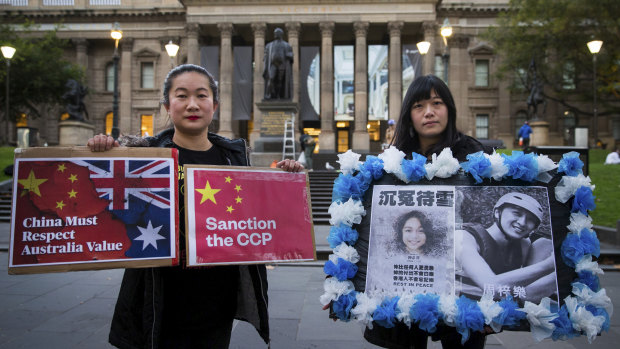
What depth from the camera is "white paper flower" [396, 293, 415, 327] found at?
207cm

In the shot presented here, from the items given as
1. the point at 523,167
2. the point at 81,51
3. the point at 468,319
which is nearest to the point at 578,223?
the point at 523,167

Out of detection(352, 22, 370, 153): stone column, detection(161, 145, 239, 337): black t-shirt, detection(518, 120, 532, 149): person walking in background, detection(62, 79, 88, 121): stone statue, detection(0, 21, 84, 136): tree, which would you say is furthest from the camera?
detection(352, 22, 370, 153): stone column

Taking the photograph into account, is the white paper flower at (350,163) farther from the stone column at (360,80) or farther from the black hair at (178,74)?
the stone column at (360,80)

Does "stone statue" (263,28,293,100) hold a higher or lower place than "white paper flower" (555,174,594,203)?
higher

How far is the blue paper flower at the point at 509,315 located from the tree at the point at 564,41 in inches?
1172

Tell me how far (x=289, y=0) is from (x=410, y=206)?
1599 inches

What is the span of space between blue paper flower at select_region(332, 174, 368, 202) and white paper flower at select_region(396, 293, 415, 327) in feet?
1.92

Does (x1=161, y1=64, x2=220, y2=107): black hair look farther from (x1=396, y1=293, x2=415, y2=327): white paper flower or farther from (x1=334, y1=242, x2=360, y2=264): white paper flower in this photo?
(x1=396, y1=293, x2=415, y2=327): white paper flower

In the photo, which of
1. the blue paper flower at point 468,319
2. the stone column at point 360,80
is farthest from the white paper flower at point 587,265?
the stone column at point 360,80

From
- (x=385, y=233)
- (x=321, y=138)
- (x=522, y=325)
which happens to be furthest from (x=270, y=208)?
(x=321, y=138)

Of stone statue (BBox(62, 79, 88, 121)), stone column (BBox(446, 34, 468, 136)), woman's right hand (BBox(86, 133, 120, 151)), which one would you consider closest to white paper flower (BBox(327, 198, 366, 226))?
woman's right hand (BBox(86, 133, 120, 151))

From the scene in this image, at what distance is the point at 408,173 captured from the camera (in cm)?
228

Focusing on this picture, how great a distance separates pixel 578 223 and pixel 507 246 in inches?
14.7

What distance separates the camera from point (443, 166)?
226cm
